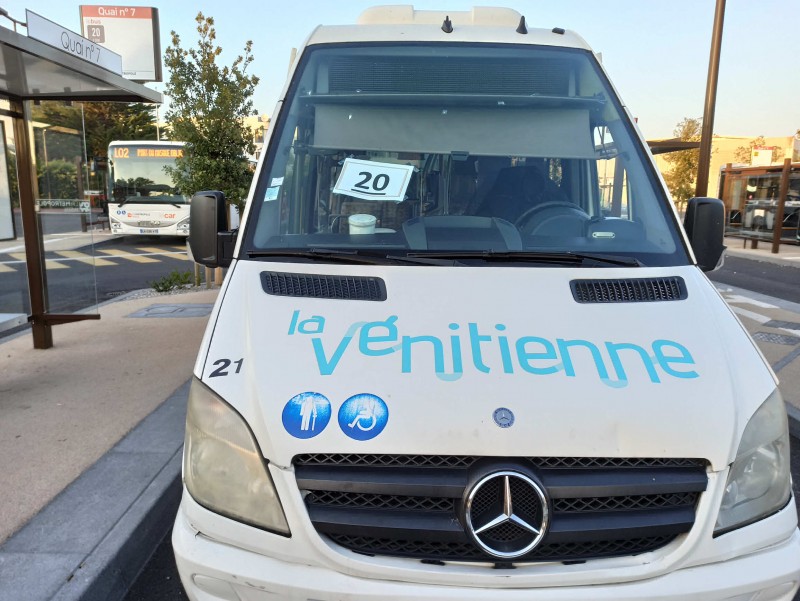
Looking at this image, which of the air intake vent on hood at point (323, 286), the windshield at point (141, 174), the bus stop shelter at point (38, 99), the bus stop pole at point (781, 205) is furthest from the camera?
the windshield at point (141, 174)

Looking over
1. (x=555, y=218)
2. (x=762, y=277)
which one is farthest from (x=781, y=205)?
(x=555, y=218)

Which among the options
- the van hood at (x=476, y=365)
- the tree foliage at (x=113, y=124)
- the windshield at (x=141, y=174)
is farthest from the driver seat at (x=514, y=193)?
the tree foliage at (x=113, y=124)

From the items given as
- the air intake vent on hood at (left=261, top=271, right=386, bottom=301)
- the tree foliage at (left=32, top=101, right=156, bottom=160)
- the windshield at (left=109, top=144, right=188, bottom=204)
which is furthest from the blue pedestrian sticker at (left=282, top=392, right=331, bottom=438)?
the tree foliage at (left=32, top=101, right=156, bottom=160)

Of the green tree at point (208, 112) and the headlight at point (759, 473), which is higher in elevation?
the green tree at point (208, 112)

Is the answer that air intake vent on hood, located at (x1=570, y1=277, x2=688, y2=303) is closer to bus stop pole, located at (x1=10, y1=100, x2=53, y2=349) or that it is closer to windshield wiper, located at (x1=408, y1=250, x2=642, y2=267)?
windshield wiper, located at (x1=408, y1=250, x2=642, y2=267)

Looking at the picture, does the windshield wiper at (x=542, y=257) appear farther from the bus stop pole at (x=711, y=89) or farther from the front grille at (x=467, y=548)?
the bus stop pole at (x=711, y=89)

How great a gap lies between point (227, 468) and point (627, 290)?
5.22 ft

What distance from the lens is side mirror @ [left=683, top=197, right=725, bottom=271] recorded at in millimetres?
2936

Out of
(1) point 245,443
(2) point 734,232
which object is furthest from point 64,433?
(2) point 734,232

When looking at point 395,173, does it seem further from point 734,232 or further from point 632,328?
point 734,232

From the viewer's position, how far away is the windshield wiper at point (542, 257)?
2625mm

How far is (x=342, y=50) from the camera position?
3207 millimetres

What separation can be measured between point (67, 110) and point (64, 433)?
12.6 ft

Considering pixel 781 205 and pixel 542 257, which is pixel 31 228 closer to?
pixel 542 257
